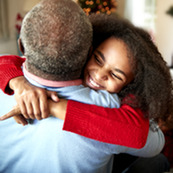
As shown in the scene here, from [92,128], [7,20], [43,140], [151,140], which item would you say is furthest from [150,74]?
[7,20]

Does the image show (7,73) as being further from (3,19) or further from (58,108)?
(3,19)

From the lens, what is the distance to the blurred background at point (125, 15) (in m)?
3.09

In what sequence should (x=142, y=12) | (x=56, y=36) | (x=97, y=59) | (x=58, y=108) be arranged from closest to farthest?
(x=56, y=36) < (x=58, y=108) < (x=97, y=59) < (x=142, y=12)

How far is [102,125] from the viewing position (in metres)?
0.58

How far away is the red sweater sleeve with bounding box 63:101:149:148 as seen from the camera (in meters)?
0.57

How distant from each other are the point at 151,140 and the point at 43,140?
0.42 meters

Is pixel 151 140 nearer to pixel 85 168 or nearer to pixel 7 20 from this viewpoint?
pixel 85 168

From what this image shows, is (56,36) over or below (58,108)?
over

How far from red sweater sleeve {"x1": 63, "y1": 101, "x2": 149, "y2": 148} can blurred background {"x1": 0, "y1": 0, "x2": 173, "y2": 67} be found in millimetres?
2542

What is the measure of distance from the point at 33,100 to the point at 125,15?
14.0 feet

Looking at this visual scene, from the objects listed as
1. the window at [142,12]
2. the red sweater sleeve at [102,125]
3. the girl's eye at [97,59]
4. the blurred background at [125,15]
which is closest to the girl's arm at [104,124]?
the red sweater sleeve at [102,125]

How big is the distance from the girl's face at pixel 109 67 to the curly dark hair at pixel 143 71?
3cm

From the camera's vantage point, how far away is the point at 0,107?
2.15ft

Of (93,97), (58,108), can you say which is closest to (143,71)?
(93,97)
